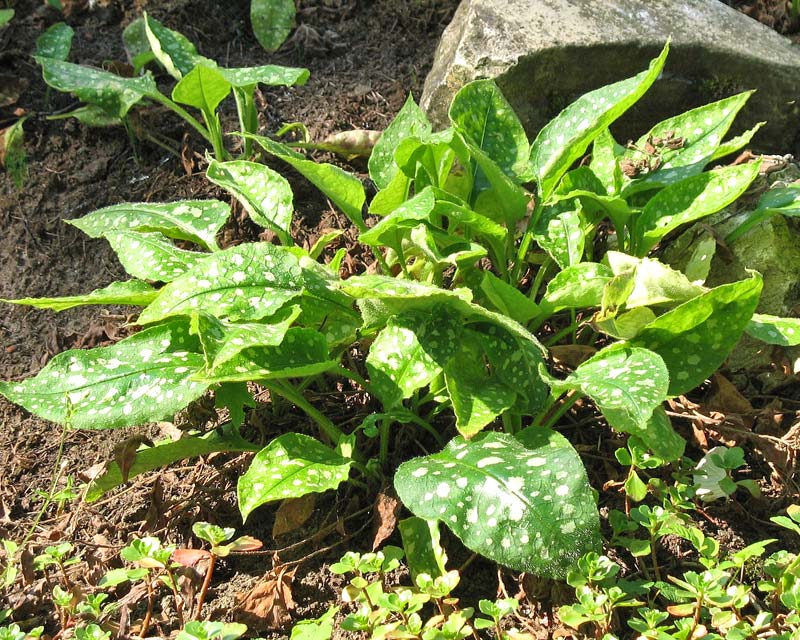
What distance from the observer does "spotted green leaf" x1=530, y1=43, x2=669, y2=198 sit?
2.35 meters

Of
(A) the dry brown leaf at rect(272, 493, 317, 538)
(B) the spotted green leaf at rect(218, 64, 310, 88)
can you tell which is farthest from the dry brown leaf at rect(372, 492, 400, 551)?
(B) the spotted green leaf at rect(218, 64, 310, 88)

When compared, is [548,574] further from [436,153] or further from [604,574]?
[436,153]

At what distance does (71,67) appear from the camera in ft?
10.8

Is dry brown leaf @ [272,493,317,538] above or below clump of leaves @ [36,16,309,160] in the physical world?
below

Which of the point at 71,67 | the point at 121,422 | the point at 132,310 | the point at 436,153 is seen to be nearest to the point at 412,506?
the point at 121,422

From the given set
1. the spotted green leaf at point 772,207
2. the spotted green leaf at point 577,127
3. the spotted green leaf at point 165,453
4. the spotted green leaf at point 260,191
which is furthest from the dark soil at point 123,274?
the spotted green leaf at point 577,127

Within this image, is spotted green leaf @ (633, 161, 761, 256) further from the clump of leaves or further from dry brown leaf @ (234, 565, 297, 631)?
dry brown leaf @ (234, 565, 297, 631)

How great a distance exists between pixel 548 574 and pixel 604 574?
0.39 feet

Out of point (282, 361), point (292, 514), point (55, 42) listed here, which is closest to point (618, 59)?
point (282, 361)

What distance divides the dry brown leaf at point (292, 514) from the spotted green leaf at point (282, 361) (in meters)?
0.40

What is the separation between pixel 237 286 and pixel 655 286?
110cm

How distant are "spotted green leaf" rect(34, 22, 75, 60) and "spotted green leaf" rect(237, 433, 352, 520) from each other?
2.53 metres

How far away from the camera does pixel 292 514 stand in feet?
7.44

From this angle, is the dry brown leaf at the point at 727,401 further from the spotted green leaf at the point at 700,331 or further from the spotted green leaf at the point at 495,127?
the spotted green leaf at the point at 495,127
